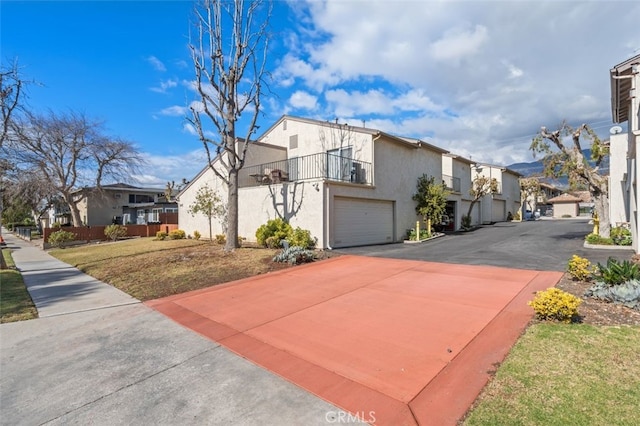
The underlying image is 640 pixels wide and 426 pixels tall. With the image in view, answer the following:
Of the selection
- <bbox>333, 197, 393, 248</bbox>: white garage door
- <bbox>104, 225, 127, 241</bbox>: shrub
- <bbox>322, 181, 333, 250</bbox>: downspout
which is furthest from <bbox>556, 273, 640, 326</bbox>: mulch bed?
<bbox>104, 225, 127, 241</bbox>: shrub

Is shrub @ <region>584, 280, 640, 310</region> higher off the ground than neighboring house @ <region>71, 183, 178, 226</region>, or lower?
lower

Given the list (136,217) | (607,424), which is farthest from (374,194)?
(136,217)

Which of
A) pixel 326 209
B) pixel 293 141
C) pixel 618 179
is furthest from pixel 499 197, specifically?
pixel 326 209

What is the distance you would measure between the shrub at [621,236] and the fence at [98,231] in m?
27.1

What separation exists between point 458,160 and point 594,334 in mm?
23823

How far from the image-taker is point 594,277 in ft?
21.8

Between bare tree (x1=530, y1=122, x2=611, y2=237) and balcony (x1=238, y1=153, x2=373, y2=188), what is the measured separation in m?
8.16

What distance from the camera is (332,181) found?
45.0 ft

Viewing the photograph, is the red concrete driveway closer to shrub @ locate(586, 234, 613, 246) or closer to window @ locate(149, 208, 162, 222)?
shrub @ locate(586, 234, 613, 246)

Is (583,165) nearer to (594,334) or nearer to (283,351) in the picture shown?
(594,334)

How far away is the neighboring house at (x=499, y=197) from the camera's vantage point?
99.0 ft

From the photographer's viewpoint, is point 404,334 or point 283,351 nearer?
point 283,351

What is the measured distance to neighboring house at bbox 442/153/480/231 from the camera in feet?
76.5

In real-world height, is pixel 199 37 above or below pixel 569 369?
above
